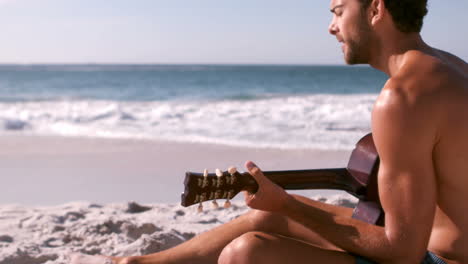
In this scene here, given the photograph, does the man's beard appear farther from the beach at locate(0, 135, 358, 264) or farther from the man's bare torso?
the beach at locate(0, 135, 358, 264)

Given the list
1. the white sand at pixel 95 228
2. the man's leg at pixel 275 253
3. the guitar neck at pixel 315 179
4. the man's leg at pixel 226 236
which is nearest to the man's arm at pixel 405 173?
the man's leg at pixel 275 253

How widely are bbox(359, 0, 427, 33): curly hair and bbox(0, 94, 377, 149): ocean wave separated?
6425 mm

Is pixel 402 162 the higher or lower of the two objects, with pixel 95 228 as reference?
higher

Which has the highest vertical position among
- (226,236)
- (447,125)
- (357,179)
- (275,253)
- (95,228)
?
(447,125)

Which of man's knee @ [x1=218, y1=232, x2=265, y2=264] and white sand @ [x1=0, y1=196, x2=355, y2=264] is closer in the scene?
man's knee @ [x1=218, y1=232, x2=265, y2=264]

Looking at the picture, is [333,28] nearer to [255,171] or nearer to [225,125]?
[255,171]

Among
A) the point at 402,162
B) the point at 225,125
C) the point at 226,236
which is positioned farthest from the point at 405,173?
the point at 225,125

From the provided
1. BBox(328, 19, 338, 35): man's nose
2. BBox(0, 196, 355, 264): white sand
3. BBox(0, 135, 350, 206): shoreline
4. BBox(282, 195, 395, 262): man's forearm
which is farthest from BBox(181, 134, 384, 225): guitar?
BBox(0, 135, 350, 206): shoreline

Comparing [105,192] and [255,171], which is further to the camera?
[105,192]

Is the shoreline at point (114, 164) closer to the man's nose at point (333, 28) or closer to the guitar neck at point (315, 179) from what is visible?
the guitar neck at point (315, 179)

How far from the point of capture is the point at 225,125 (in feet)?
37.6

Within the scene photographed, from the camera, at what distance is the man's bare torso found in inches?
73.9

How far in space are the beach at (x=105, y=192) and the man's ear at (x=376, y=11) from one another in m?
2.23

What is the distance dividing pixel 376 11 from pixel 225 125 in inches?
372
